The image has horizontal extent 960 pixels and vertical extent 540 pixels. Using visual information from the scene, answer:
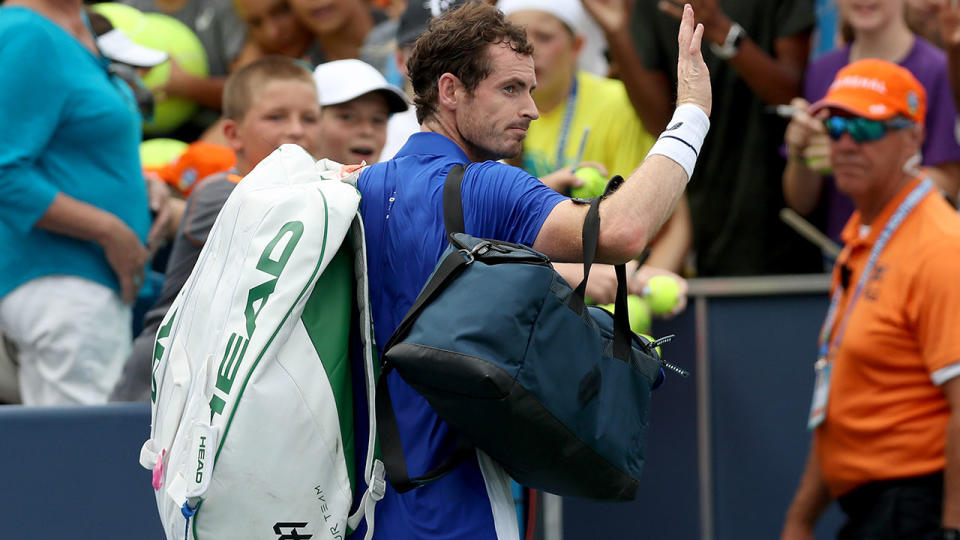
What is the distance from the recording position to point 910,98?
5.02 meters

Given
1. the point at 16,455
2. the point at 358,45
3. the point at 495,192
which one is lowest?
the point at 16,455

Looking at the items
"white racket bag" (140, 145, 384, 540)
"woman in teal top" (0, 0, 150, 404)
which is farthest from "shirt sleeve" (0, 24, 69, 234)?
"white racket bag" (140, 145, 384, 540)

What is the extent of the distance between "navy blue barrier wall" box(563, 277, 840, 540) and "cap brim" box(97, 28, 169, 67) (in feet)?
7.76

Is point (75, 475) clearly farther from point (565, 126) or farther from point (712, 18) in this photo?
point (712, 18)

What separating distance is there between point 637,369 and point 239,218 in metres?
0.92

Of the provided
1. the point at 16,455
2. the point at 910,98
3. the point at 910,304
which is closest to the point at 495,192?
the point at 16,455

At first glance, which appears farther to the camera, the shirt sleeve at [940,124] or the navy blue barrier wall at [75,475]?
the shirt sleeve at [940,124]

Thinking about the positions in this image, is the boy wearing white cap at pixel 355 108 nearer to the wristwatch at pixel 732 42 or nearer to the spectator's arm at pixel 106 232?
the spectator's arm at pixel 106 232

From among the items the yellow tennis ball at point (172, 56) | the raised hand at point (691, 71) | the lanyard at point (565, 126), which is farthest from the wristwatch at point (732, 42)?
the raised hand at point (691, 71)

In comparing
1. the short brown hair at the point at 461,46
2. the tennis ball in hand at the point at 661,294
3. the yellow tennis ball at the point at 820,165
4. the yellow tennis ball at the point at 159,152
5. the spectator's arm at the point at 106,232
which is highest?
the short brown hair at the point at 461,46

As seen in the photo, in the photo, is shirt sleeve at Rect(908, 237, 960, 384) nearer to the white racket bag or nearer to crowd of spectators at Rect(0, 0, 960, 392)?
crowd of spectators at Rect(0, 0, 960, 392)

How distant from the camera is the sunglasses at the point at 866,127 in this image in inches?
197

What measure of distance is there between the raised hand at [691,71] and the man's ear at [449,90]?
492mm

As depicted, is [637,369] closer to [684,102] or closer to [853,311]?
[684,102]
